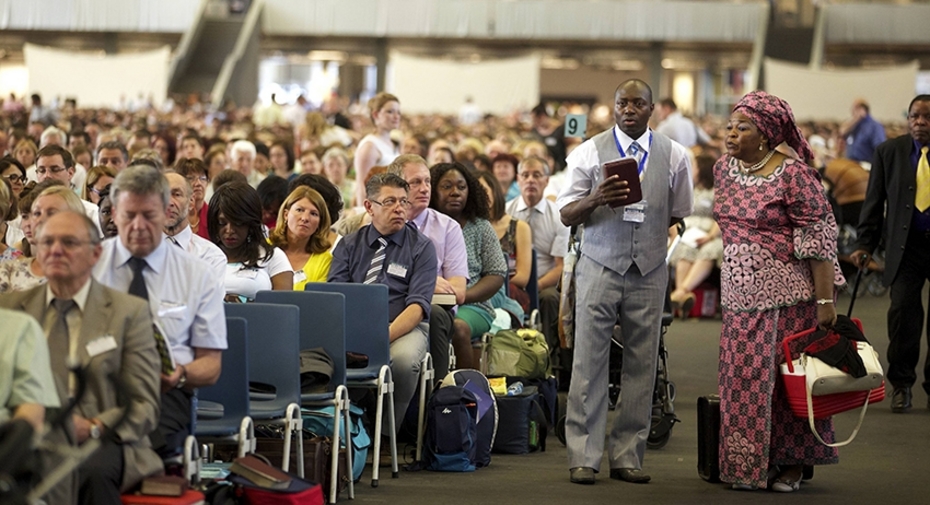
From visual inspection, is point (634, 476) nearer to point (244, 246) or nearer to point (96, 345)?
point (244, 246)

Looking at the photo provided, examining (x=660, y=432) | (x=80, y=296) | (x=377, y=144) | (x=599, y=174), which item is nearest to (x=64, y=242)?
(x=80, y=296)

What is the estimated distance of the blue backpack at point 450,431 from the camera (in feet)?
19.7

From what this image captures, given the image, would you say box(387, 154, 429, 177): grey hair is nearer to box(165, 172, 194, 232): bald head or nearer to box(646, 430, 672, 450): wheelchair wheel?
box(165, 172, 194, 232): bald head

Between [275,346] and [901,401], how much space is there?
4056 mm

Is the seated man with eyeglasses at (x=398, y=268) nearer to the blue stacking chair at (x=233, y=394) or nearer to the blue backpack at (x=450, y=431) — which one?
the blue backpack at (x=450, y=431)

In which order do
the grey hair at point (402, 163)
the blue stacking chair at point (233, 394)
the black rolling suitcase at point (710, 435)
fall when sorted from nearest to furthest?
the blue stacking chair at point (233, 394), the black rolling suitcase at point (710, 435), the grey hair at point (402, 163)

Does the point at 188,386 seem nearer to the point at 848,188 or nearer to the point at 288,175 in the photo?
the point at 288,175

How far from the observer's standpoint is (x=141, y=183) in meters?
4.05

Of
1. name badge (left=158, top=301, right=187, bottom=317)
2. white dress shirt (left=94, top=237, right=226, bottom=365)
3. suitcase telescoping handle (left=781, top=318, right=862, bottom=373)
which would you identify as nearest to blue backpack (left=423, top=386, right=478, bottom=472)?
suitcase telescoping handle (left=781, top=318, right=862, bottom=373)

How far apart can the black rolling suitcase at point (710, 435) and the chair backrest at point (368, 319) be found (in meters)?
1.28

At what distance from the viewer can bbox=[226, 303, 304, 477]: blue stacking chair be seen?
4875 millimetres

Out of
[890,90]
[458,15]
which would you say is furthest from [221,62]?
[890,90]

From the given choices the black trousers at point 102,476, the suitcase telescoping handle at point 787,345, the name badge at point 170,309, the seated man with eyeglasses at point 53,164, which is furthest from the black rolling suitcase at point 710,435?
the seated man with eyeglasses at point 53,164

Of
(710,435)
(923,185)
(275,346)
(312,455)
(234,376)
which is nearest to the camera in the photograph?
(234,376)
